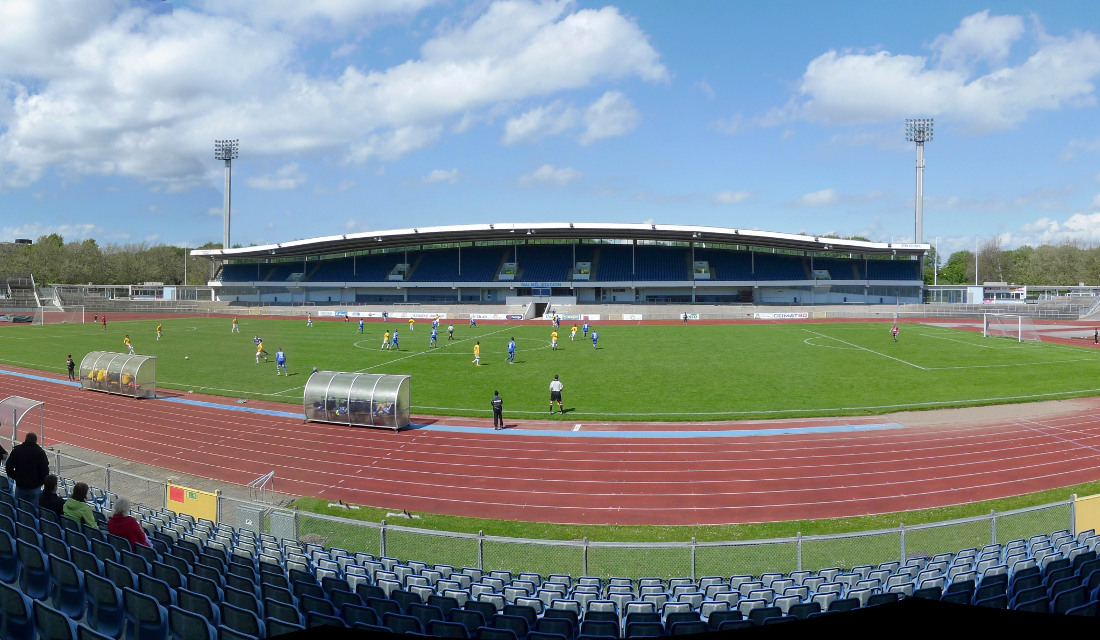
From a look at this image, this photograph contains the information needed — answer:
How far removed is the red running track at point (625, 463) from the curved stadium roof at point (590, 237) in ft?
168

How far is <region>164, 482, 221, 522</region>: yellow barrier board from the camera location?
11.4 metres

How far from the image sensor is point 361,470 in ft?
53.5

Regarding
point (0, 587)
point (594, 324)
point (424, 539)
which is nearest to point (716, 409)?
point (424, 539)

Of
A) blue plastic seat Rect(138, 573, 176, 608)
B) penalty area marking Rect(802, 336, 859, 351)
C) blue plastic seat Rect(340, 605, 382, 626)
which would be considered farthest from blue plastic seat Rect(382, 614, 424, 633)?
penalty area marking Rect(802, 336, 859, 351)

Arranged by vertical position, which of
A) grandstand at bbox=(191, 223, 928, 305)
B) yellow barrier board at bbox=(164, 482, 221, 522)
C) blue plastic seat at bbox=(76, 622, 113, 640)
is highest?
grandstand at bbox=(191, 223, 928, 305)

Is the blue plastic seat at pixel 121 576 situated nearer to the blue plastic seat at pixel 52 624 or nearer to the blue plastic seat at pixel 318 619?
the blue plastic seat at pixel 52 624

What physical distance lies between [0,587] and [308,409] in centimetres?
1685

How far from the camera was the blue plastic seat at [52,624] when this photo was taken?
4.36 metres

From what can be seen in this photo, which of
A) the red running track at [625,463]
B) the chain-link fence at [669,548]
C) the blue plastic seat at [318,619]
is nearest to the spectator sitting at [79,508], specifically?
the chain-link fence at [669,548]

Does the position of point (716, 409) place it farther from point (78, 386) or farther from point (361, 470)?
point (78, 386)

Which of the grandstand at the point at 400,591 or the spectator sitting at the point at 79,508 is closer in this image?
the grandstand at the point at 400,591

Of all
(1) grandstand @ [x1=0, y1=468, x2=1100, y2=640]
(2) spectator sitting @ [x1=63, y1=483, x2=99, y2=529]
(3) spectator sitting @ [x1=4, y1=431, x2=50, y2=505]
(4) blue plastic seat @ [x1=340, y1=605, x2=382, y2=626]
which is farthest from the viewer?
(3) spectator sitting @ [x1=4, y1=431, x2=50, y2=505]

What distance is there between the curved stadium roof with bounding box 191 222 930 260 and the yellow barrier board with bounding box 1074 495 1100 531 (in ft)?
203

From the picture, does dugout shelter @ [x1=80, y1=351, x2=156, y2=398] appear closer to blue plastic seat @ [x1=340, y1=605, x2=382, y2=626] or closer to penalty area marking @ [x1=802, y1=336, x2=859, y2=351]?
blue plastic seat @ [x1=340, y1=605, x2=382, y2=626]
